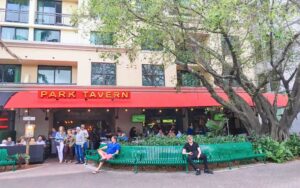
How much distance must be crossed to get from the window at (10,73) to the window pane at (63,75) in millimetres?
2424

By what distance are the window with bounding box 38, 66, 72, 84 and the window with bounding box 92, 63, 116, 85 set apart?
→ 1.89m

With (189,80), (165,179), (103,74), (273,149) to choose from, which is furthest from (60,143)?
(273,149)

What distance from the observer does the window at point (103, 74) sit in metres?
20.1

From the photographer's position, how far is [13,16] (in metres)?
21.0

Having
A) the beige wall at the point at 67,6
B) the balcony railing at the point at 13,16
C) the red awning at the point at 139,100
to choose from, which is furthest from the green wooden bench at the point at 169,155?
the balcony railing at the point at 13,16

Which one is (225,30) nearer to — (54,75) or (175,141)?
(175,141)

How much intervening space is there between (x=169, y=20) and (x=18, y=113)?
11.8m

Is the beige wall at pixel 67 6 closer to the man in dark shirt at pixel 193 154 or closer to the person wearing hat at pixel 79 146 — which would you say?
the person wearing hat at pixel 79 146

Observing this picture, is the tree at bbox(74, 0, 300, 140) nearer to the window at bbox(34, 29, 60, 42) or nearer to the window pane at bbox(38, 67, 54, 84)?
the window pane at bbox(38, 67, 54, 84)

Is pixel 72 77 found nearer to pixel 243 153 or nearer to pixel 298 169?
pixel 243 153

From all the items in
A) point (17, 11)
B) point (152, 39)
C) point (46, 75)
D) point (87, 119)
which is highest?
point (17, 11)

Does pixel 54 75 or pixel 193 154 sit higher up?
pixel 54 75

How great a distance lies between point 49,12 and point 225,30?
49.5 ft

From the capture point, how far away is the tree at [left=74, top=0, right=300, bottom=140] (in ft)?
36.4
